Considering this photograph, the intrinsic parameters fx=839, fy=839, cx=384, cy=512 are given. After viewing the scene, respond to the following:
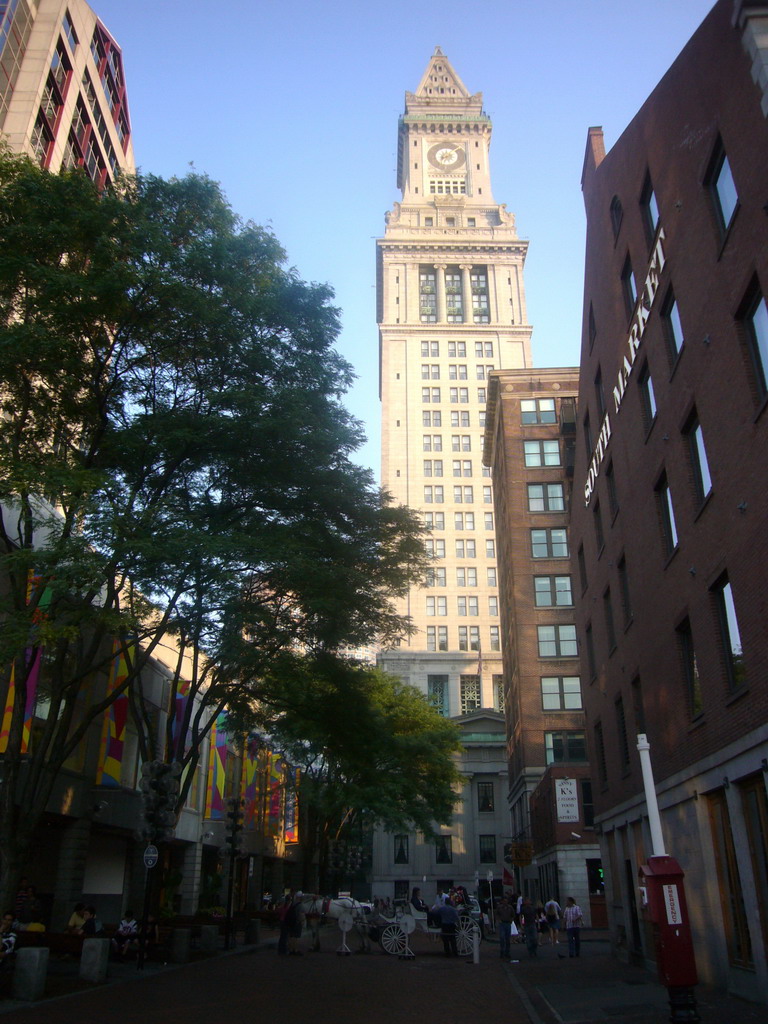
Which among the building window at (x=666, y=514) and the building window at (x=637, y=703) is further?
the building window at (x=637, y=703)

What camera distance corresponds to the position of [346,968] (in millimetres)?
21719

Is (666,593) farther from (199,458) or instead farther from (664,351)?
(199,458)

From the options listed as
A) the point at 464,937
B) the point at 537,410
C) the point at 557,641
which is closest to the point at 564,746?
the point at 557,641

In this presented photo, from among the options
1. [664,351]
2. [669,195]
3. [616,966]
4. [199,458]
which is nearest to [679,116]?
[669,195]

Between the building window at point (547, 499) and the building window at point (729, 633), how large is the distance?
4032 cm

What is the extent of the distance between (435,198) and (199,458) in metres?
114

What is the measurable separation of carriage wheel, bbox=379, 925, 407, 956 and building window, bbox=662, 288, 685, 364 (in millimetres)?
19221

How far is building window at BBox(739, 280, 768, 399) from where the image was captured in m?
13.3

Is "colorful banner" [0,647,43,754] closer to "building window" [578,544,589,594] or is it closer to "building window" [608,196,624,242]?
"building window" [578,544,589,594]

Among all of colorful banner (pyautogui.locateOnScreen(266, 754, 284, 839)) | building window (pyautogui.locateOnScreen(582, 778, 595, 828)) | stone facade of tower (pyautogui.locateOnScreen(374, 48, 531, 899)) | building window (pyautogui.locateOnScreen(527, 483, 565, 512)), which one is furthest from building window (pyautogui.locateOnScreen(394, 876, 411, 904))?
building window (pyautogui.locateOnScreen(527, 483, 565, 512))

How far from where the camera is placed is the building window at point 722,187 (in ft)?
48.2

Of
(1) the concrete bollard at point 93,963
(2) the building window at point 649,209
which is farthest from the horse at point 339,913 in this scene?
(2) the building window at point 649,209

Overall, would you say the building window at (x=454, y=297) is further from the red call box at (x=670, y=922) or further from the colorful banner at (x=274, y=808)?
the red call box at (x=670, y=922)

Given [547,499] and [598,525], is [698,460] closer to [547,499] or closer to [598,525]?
[598,525]
